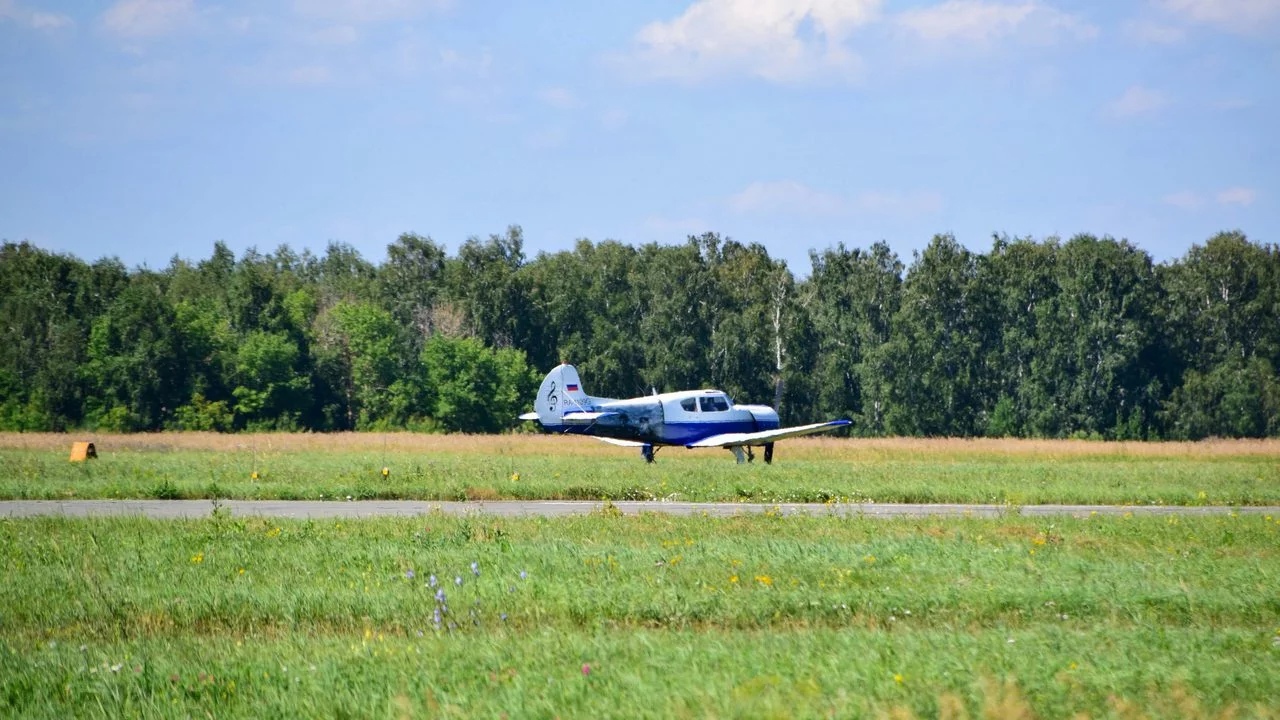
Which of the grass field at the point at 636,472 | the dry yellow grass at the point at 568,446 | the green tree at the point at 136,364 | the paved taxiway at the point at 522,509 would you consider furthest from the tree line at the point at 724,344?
the paved taxiway at the point at 522,509

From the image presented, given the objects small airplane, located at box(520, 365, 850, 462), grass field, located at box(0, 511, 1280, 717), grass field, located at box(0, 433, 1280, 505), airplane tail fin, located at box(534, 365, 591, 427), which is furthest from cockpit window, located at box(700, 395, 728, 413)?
grass field, located at box(0, 511, 1280, 717)

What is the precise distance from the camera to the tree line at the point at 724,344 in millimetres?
67312

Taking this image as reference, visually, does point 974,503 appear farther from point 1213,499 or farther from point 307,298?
point 307,298

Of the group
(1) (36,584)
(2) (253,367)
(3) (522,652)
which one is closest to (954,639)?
(3) (522,652)

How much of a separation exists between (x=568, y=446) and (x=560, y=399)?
29.6 ft

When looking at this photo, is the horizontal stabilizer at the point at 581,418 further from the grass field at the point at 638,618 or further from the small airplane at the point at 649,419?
the grass field at the point at 638,618

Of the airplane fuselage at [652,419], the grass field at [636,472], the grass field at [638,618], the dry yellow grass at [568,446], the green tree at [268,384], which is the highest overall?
the green tree at [268,384]

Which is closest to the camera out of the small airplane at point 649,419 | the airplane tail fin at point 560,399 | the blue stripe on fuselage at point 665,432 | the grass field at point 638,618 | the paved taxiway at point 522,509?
the grass field at point 638,618

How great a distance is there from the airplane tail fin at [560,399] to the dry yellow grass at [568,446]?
192 inches

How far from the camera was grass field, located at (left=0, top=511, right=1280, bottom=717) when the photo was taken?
8.26 m

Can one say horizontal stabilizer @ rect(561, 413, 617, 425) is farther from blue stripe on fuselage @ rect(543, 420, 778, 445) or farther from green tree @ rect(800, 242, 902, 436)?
green tree @ rect(800, 242, 902, 436)

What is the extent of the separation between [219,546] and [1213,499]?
1856 centimetres

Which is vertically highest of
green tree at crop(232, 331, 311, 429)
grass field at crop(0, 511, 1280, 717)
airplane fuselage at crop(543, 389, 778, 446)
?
green tree at crop(232, 331, 311, 429)

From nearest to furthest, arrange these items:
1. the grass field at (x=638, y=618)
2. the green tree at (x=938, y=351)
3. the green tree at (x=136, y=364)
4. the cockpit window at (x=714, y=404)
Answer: the grass field at (x=638, y=618) → the cockpit window at (x=714, y=404) → the green tree at (x=136, y=364) → the green tree at (x=938, y=351)
